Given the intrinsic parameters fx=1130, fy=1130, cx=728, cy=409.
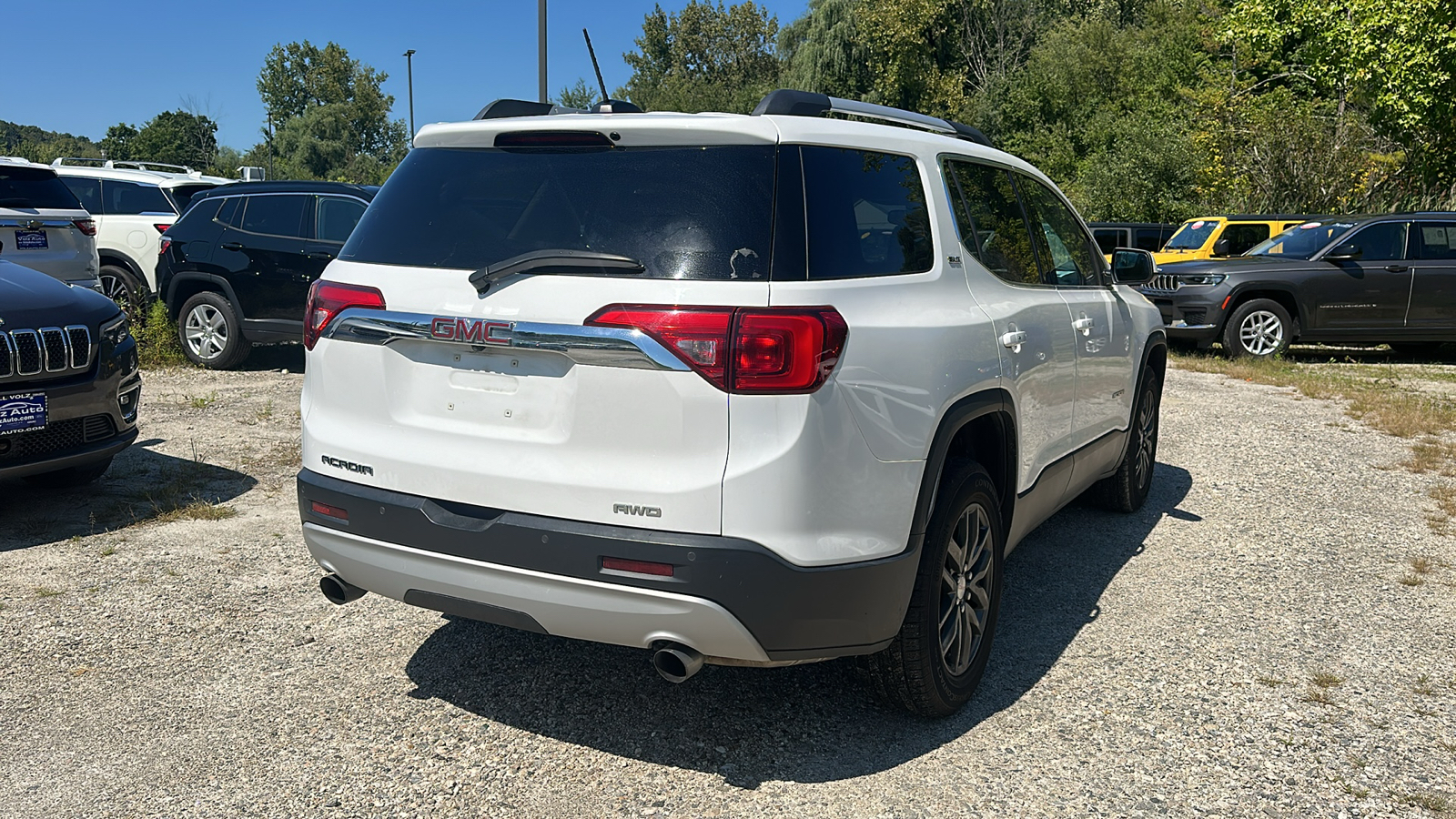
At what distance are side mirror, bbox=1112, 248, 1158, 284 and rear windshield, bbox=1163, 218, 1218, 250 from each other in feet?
39.9

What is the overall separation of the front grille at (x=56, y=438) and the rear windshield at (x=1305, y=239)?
12.8 meters

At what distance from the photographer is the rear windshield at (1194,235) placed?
1681cm

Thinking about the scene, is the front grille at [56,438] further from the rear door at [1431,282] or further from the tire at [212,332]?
the rear door at [1431,282]

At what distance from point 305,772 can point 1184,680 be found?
9.56 feet

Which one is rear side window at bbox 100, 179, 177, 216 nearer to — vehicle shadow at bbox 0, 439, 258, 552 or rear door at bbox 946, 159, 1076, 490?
vehicle shadow at bbox 0, 439, 258, 552

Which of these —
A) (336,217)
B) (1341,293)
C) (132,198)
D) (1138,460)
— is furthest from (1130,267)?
(132,198)

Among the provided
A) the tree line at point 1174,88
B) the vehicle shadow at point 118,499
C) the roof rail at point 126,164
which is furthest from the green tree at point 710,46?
the vehicle shadow at point 118,499

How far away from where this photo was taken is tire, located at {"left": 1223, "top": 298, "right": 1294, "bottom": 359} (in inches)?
522

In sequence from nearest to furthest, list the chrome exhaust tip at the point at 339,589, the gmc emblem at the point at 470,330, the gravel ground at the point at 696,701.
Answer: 1. the gmc emblem at the point at 470,330
2. the gravel ground at the point at 696,701
3. the chrome exhaust tip at the point at 339,589

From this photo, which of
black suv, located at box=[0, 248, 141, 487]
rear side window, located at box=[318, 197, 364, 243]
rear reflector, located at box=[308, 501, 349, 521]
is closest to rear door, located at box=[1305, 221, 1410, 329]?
rear side window, located at box=[318, 197, 364, 243]

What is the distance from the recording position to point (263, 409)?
8930 mm

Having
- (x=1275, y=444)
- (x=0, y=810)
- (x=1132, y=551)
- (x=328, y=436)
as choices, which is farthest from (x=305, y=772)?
(x=1275, y=444)

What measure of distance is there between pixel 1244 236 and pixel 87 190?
1571 cm

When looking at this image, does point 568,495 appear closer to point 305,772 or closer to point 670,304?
point 670,304
